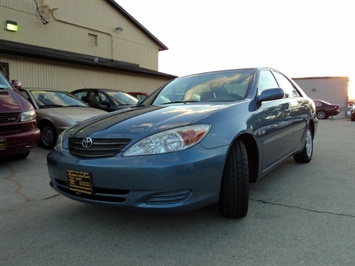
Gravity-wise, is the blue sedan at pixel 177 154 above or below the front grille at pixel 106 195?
above

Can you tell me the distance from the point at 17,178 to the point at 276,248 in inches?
141

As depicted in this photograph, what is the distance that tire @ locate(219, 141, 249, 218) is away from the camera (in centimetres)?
267

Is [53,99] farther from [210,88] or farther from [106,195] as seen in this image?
[106,195]

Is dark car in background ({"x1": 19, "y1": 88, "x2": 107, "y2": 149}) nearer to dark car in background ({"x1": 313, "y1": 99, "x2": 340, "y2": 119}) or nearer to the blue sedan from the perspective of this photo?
the blue sedan

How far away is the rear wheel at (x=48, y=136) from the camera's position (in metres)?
6.31

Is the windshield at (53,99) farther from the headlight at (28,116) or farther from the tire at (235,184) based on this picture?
the tire at (235,184)

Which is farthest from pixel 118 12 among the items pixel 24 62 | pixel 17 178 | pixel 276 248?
pixel 276 248

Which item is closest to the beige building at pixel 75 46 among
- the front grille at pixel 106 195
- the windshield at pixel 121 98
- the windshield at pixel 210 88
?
the windshield at pixel 121 98

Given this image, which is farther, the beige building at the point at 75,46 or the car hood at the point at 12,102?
the beige building at the point at 75,46

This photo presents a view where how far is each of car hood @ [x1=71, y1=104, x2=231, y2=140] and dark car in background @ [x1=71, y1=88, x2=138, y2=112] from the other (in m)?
5.36

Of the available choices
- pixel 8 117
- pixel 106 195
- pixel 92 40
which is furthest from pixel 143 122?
pixel 92 40

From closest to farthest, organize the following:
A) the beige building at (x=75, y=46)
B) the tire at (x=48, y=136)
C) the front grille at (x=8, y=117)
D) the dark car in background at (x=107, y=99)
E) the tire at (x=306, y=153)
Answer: the front grille at (x=8, y=117), the tire at (x=306, y=153), the tire at (x=48, y=136), the dark car in background at (x=107, y=99), the beige building at (x=75, y=46)

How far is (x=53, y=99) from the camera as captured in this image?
7.25 m

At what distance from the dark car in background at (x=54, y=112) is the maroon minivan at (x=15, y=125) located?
3.44 feet
